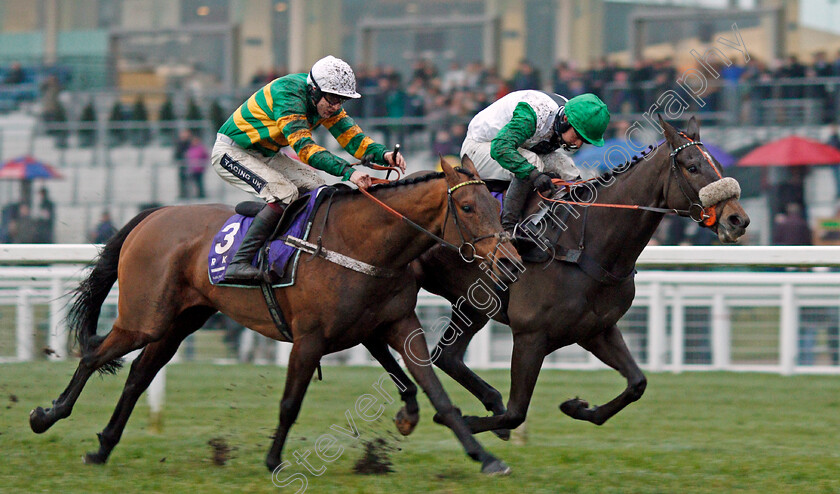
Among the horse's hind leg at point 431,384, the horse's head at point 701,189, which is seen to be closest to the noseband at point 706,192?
the horse's head at point 701,189

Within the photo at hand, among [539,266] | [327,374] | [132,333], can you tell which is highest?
[539,266]

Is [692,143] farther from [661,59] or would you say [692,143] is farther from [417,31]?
[417,31]

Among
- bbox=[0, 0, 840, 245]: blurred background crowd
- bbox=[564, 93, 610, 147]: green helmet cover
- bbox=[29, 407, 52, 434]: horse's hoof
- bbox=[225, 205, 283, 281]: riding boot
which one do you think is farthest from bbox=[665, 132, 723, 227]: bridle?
bbox=[0, 0, 840, 245]: blurred background crowd

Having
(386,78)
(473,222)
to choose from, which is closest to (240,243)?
(473,222)

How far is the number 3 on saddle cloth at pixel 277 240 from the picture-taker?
494 centimetres

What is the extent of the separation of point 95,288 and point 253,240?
48.9 inches

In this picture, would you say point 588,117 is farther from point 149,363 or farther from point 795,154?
point 795,154

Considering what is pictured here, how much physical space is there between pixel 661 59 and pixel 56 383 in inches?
311

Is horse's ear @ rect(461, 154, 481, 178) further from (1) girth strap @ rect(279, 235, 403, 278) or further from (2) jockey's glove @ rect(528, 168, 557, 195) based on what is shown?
(1) girth strap @ rect(279, 235, 403, 278)

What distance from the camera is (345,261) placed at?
479cm

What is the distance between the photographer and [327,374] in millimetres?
8852

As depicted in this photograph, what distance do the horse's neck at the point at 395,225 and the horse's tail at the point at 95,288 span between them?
1.48 meters

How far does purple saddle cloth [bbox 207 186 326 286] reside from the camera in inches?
195

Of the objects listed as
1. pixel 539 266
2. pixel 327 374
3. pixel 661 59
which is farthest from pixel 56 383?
pixel 661 59
